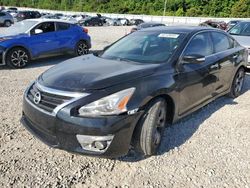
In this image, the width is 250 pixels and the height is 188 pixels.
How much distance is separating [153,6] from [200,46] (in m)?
76.4

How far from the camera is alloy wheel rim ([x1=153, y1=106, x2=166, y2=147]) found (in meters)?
3.58

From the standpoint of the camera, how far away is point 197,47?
4.50 metres

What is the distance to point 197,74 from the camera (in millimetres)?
4312

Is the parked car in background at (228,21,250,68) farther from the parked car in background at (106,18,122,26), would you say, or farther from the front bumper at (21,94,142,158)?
the parked car in background at (106,18,122,26)

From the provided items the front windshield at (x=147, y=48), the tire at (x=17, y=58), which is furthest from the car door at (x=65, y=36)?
the front windshield at (x=147, y=48)

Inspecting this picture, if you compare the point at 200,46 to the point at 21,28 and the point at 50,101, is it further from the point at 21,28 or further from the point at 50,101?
the point at 21,28

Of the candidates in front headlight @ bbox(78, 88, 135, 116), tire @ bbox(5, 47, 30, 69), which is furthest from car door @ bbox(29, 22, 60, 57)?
front headlight @ bbox(78, 88, 135, 116)

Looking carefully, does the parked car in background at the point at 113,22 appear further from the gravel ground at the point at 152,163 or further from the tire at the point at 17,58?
the gravel ground at the point at 152,163

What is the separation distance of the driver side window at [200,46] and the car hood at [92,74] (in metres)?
0.79

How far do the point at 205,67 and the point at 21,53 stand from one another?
594 centimetres

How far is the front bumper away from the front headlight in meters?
0.06

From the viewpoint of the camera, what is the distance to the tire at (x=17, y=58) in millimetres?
8320

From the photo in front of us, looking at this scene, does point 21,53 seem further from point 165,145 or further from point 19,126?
point 165,145

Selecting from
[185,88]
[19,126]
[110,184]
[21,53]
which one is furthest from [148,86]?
[21,53]
